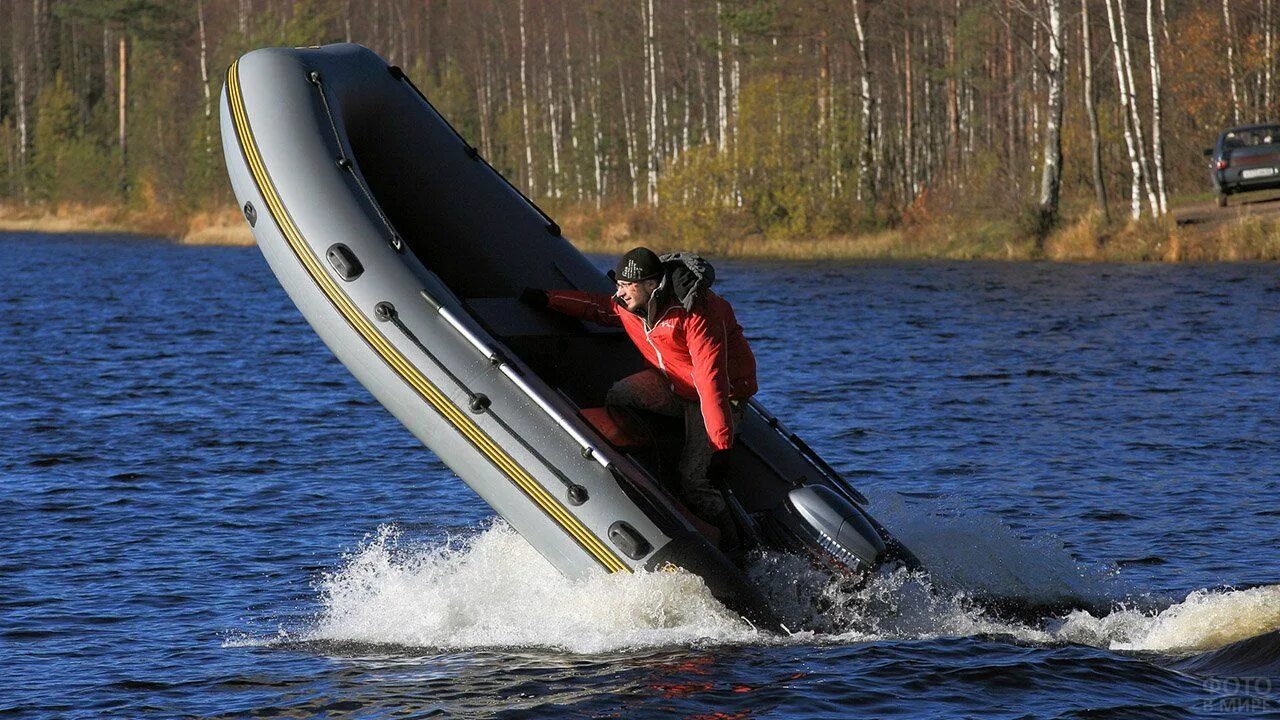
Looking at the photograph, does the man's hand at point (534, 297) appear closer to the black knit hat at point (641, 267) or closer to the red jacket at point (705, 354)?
the red jacket at point (705, 354)

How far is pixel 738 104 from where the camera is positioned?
38156mm

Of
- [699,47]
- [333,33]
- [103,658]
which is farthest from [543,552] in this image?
[333,33]

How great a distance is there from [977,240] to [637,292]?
88.1 ft

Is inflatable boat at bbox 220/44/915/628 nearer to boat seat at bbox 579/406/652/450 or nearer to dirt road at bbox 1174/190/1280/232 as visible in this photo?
boat seat at bbox 579/406/652/450

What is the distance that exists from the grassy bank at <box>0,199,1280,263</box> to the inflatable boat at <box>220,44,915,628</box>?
21957mm

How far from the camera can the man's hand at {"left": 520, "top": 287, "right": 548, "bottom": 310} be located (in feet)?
27.9

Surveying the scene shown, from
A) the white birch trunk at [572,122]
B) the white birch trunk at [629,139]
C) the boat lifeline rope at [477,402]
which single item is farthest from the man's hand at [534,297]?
the white birch trunk at [572,122]

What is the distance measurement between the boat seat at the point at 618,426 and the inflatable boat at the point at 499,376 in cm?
1

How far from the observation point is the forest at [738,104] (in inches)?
1363

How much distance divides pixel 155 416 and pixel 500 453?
8547 millimetres

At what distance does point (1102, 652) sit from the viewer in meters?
7.08

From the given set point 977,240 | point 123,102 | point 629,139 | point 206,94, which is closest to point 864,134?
point 977,240

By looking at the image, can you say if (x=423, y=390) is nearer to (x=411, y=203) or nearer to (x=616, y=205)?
(x=411, y=203)

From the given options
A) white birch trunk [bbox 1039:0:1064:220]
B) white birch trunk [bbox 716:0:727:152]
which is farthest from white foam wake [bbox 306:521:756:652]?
white birch trunk [bbox 716:0:727:152]
